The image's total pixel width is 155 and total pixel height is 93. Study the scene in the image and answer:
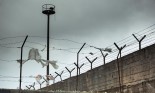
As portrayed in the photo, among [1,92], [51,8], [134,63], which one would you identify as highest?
[51,8]

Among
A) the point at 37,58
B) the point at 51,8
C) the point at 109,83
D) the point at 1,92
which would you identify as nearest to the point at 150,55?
the point at 109,83

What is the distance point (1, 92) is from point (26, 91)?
4.28ft

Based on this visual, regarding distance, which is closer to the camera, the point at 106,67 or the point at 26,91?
the point at 26,91

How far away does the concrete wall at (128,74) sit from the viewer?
20.1 m

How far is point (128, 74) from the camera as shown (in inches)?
874

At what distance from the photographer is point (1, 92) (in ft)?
57.7

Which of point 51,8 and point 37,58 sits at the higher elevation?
point 51,8

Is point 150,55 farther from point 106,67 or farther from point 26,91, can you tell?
point 26,91

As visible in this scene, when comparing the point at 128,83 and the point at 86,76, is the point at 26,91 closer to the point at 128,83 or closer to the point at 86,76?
the point at 128,83

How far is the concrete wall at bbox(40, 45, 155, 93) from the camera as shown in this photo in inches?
793

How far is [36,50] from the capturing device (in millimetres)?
21156

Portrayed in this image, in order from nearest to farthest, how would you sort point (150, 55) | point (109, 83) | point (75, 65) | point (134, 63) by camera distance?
point (150, 55), point (134, 63), point (109, 83), point (75, 65)

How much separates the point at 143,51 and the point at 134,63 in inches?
46.3

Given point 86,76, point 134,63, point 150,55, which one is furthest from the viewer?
point 86,76
